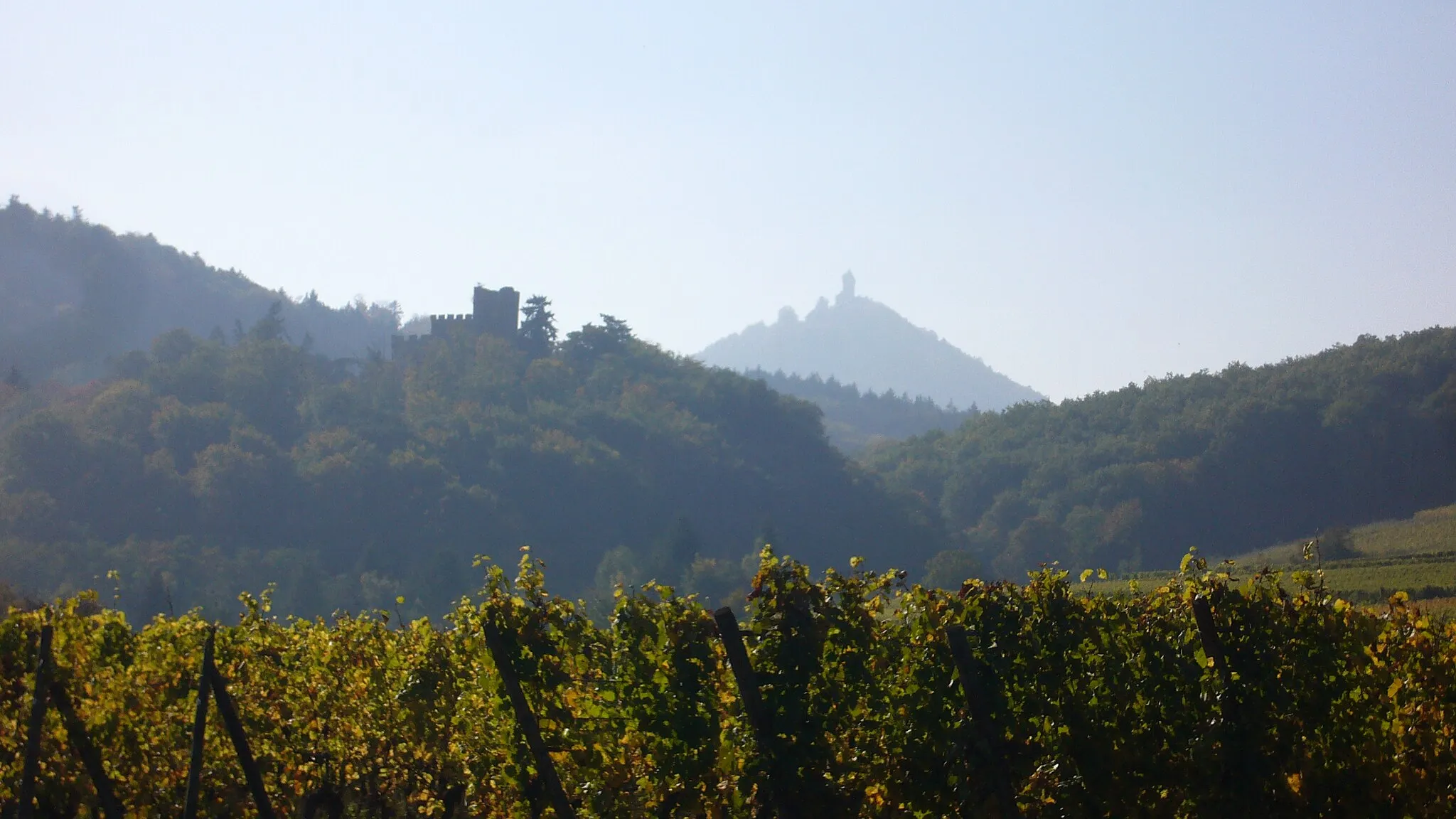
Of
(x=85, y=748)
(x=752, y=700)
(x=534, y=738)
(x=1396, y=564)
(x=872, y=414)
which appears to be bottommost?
(x=1396, y=564)

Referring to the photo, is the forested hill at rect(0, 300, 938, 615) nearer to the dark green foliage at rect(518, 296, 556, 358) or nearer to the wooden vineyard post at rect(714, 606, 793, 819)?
the dark green foliage at rect(518, 296, 556, 358)

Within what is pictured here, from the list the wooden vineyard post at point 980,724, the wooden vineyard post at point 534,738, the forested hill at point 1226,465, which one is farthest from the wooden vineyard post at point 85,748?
the forested hill at point 1226,465

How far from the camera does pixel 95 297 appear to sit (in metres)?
125

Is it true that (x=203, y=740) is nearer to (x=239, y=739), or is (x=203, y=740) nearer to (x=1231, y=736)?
(x=239, y=739)

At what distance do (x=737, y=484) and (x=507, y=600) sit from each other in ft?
251

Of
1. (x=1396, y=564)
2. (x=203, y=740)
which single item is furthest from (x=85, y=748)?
(x=1396, y=564)

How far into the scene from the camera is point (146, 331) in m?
132

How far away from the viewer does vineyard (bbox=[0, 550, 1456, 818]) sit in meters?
5.70

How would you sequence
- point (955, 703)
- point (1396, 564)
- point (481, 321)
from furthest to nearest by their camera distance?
1. point (481, 321)
2. point (1396, 564)
3. point (955, 703)

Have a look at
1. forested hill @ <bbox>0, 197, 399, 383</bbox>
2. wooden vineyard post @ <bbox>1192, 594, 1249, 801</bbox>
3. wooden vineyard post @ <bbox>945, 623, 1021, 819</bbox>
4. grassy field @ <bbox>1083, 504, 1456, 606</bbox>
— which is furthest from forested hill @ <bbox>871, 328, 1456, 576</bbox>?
forested hill @ <bbox>0, 197, 399, 383</bbox>

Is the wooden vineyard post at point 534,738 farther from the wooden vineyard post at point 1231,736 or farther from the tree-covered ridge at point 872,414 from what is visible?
the tree-covered ridge at point 872,414

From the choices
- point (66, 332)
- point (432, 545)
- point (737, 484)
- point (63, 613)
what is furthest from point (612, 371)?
point (63, 613)

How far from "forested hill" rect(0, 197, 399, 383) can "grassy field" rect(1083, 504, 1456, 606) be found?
276 feet

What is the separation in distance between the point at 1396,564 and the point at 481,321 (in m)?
76.5
